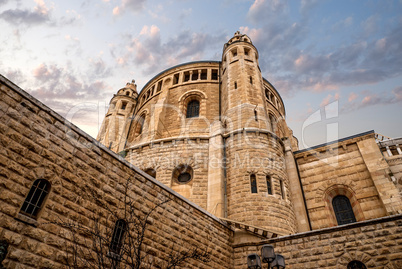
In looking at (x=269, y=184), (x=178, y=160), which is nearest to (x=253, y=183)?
(x=269, y=184)

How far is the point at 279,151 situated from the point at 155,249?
32.2 feet

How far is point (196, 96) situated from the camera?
20.8 metres

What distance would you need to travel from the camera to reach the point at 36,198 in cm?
528

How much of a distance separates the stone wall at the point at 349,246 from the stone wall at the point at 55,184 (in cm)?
353

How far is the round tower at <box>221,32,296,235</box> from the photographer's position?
11594 millimetres

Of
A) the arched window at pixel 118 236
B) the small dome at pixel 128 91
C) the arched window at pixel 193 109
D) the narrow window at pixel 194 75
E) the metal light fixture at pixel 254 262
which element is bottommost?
the metal light fixture at pixel 254 262

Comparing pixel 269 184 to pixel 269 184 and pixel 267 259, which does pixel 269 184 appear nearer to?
pixel 269 184

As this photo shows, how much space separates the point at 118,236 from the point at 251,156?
8.47 meters

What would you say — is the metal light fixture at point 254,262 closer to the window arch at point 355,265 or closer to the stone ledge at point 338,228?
the stone ledge at point 338,228

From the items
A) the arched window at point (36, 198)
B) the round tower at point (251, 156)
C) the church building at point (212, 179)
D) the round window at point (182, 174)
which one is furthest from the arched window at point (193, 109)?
the arched window at point (36, 198)

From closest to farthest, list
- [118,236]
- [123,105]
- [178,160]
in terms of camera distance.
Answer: [118,236] → [178,160] → [123,105]

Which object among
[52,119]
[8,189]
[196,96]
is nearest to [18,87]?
[52,119]

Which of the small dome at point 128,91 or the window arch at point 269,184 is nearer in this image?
the window arch at point 269,184

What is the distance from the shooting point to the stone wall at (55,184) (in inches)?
190
